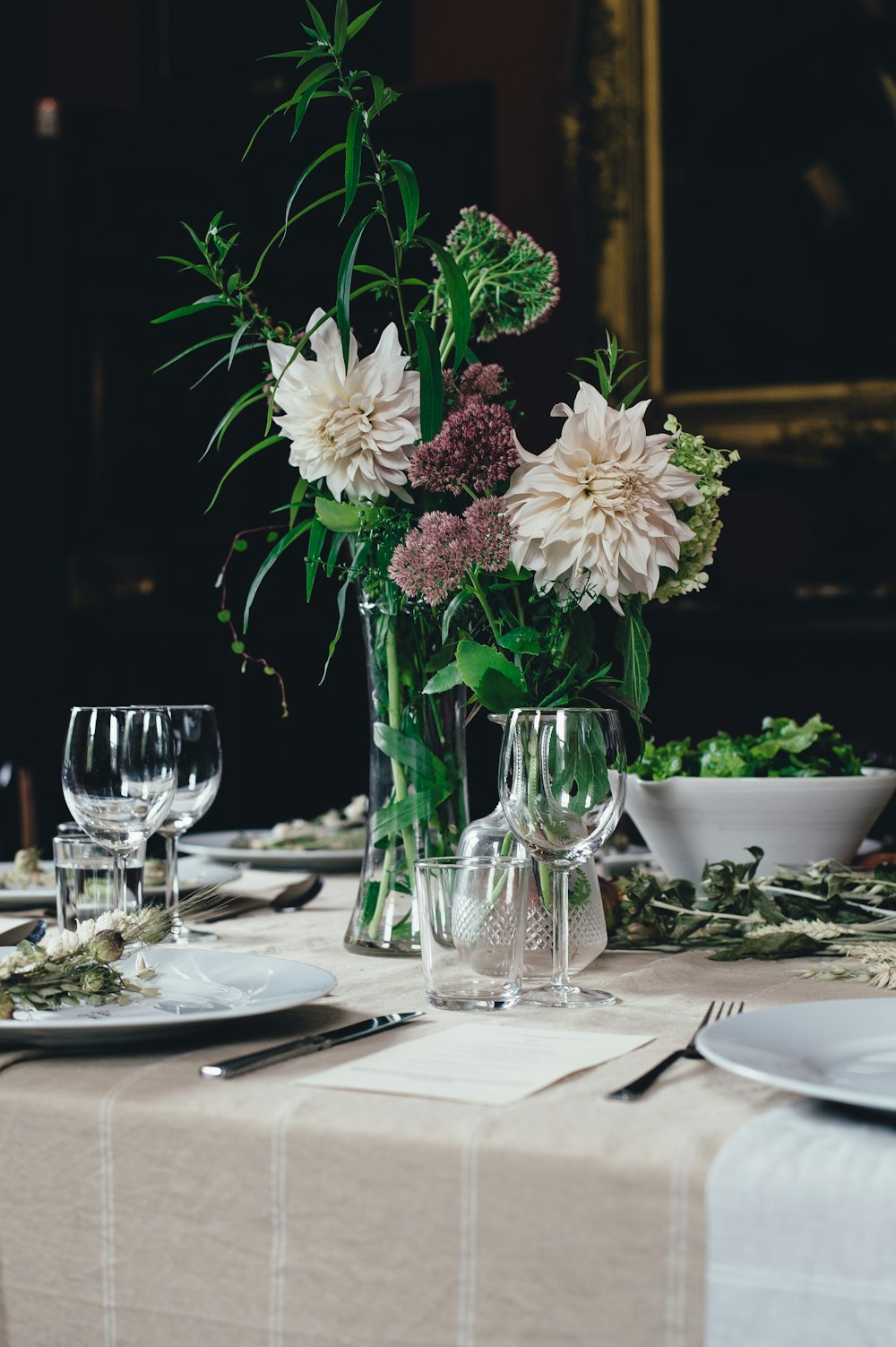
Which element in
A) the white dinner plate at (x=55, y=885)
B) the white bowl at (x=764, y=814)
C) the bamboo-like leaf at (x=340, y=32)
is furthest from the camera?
the white dinner plate at (x=55, y=885)

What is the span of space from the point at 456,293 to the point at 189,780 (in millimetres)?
527

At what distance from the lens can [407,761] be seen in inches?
44.6

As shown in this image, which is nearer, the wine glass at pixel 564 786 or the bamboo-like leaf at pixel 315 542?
the wine glass at pixel 564 786

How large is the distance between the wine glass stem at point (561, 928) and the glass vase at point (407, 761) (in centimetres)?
16

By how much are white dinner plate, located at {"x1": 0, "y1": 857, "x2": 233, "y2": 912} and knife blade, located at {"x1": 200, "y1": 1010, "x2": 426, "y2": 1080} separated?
1.45 ft

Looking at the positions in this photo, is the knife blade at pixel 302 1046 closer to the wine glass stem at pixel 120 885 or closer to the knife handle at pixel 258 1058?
the knife handle at pixel 258 1058

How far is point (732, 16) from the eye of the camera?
375 cm

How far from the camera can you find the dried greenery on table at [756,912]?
44.8 inches

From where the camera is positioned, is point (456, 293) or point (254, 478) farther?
point (254, 478)

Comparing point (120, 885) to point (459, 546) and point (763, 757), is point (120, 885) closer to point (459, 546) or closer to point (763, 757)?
point (459, 546)

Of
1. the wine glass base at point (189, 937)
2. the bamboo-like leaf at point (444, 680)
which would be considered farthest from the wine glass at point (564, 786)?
the wine glass base at point (189, 937)

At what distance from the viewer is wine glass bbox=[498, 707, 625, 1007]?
95 cm

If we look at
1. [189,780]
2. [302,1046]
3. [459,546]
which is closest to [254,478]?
[189,780]

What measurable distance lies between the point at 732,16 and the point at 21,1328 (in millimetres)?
3727
